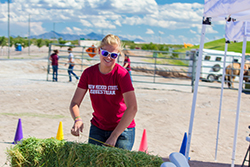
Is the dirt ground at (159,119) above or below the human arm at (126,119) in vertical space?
below

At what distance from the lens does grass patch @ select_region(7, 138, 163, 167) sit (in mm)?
1912

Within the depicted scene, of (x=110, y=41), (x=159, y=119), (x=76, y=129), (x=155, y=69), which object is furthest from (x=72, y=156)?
(x=155, y=69)

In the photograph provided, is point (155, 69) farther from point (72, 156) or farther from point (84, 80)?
point (72, 156)

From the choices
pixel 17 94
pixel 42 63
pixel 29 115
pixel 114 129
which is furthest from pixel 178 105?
pixel 42 63

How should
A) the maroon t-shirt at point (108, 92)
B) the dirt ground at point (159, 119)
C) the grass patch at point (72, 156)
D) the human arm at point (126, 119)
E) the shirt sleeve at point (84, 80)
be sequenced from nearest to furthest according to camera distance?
1. the grass patch at point (72, 156)
2. the human arm at point (126, 119)
3. the maroon t-shirt at point (108, 92)
4. the shirt sleeve at point (84, 80)
5. the dirt ground at point (159, 119)

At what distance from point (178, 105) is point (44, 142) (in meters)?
7.21

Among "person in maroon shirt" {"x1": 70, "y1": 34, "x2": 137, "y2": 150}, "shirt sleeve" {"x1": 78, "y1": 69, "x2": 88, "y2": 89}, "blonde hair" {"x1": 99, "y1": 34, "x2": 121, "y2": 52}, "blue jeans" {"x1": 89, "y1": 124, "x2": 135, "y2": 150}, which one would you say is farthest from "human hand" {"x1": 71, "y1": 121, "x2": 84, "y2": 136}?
"blonde hair" {"x1": 99, "y1": 34, "x2": 121, "y2": 52}

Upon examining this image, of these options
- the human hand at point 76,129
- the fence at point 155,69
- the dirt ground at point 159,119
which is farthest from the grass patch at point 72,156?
the dirt ground at point 159,119

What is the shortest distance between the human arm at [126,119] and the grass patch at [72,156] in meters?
0.27

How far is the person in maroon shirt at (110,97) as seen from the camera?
232cm

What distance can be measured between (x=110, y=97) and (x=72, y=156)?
2.05 ft

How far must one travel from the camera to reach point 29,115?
681cm

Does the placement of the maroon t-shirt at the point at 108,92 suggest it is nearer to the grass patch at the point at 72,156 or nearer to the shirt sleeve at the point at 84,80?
the shirt sleeve at the point at 84,80

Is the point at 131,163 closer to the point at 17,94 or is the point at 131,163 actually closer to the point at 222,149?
the point at 222,149
